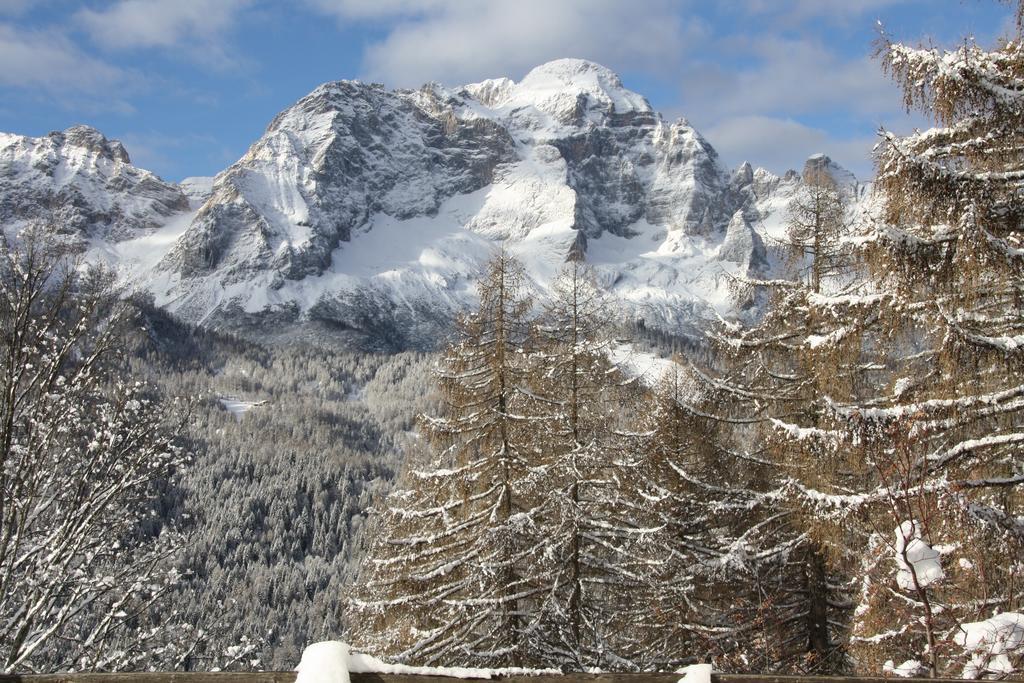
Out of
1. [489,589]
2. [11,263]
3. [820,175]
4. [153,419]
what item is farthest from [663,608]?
[11,263]

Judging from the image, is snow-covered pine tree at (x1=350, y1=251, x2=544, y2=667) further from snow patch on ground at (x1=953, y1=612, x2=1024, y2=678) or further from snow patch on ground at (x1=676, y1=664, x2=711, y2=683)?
snow patch on ground at (x1=676, y1=664, x2=711, y2=683)

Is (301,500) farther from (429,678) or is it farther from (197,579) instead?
(429,678)

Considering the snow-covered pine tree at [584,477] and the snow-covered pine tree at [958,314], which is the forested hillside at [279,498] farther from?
the snow-covered pine tree at [958,314]

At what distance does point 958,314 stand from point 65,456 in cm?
907

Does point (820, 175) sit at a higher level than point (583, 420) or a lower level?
higher

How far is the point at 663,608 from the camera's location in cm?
1064

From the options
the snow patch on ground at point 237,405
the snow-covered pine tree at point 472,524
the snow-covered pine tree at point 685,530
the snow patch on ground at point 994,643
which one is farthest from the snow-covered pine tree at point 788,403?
the snow patch on ground at point 237,405

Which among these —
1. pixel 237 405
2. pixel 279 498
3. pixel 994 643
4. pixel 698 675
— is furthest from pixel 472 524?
pixel 237 405

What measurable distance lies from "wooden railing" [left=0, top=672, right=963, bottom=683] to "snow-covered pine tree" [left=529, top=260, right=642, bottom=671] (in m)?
6.59

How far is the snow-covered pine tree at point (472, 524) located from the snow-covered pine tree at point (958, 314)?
4.76 metres

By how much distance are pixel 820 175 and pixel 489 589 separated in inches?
295

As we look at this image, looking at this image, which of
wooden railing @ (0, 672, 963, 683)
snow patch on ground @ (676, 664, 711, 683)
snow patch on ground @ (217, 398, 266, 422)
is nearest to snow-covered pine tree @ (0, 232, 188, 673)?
wooden railing @ (0, 672, 963, 683)

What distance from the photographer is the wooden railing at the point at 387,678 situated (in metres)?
3.05

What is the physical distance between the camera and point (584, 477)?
34.8ft
